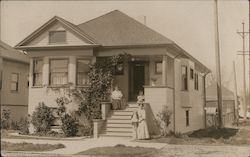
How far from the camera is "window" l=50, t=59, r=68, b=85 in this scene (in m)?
19.2

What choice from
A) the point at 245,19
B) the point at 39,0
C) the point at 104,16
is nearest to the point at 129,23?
the point at 104,16

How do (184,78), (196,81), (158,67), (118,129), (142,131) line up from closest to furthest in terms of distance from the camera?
(142,131), (118,129), (158,67), (184,78), (196,81)

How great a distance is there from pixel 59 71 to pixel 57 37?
1.60 meters

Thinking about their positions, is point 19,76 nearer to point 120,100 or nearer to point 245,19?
point 120,100

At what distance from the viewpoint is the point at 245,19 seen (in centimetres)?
1148

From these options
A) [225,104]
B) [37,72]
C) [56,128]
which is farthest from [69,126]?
[225,104]

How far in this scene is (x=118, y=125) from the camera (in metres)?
17.1

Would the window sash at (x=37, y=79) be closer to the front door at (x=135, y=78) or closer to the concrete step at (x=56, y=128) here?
the concrete step at (x=56, y=128)

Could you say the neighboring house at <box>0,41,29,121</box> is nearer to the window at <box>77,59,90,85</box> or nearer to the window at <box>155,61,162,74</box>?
the window at <box>77,59,90,85</box>

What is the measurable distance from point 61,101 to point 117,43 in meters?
3.67

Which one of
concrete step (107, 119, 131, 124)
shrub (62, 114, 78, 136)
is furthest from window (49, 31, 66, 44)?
concrete step (107, 119, 131, 124)

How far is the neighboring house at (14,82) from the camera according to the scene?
23.9m

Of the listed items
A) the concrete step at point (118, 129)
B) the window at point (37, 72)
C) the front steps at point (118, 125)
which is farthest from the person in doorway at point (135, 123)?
the window at point (37, 72)

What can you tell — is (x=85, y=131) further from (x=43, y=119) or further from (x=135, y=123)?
(x=135, y=123)
